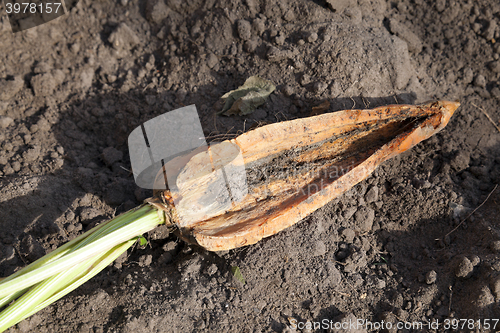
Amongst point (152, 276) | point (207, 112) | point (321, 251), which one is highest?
→ point (207, 112)

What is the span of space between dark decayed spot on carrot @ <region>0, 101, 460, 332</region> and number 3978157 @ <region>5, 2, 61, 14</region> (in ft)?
6.12

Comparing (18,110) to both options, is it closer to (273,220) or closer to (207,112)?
(207,112)

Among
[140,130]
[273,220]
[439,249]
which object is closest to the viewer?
[273,220]

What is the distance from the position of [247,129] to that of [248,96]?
0.80ft

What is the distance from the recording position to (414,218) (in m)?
2.49

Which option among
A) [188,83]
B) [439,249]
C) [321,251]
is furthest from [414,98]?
[188,83]

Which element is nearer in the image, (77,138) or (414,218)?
(414,218)

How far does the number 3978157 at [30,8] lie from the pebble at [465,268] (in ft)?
11.3

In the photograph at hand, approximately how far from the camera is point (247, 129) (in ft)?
8.50

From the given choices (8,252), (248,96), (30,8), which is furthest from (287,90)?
(30,8)

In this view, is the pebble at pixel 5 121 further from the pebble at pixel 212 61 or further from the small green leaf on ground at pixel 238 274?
the small green leaf on ground at pixel 238 274

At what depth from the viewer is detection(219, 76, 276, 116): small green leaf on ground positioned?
2.66 metres

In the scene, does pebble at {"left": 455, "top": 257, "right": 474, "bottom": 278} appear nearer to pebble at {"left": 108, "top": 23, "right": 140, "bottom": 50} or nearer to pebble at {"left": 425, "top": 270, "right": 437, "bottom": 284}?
pebble at {"left": 425, "top": 270, "right": 437, "bottom": 284}

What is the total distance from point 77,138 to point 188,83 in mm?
905
